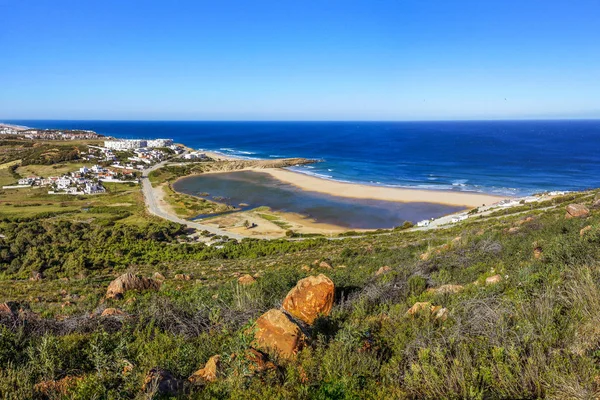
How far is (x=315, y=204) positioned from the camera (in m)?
46.8

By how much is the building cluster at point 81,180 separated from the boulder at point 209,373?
6102cm

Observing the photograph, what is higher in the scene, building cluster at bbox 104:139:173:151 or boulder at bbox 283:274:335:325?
building cluster at bbox 104:139:173:151

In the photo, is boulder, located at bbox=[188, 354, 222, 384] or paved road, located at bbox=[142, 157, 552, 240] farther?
paved road, located at bbox=[142, 157, 552, 240]

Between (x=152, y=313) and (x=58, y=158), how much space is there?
9292 centimetres

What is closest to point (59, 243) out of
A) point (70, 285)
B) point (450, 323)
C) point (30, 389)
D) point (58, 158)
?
point (70, 285)

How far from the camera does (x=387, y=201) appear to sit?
4675 centimetres

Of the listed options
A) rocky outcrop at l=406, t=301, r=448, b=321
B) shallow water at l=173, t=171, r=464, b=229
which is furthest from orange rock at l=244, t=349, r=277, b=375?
shallow water at l=173, t=171, r=464, b=229

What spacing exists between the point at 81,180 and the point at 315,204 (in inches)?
1751

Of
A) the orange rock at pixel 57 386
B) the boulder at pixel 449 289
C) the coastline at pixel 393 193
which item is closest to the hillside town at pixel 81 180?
the coastline at pixel 393 193

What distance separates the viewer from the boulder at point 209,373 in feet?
15.7

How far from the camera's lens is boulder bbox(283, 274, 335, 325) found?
23.7 ft

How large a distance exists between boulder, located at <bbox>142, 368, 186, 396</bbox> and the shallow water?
3293 cm

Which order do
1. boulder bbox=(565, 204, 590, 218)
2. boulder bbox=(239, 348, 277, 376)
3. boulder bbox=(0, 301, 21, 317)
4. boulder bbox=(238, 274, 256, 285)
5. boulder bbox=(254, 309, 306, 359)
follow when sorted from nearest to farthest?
boulder bbox=(239, 348, 277, 376)
boulder bbox=(254, 309, 306, 359)
boulder bbox=(0, 301, 21, 317)
boulder bbox=(238, 274, 256, 285)
boulder bbox=(565, 204, 590, 218)

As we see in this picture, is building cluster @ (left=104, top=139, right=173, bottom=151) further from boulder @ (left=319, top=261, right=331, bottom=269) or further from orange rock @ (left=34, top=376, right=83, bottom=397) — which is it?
orange rock @ (left=34, top=376, right=83, bottom=397)
